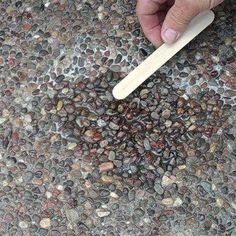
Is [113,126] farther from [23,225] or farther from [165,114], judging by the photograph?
[23,225]

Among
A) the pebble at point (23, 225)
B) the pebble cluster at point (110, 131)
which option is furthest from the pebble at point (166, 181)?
the pebble at point (23, 225)

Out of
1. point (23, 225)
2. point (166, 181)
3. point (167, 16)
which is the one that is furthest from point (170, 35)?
point (23, 225)

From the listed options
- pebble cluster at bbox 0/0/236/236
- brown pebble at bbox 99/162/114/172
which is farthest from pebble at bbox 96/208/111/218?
brown pebble at bbox 99/162/114/172

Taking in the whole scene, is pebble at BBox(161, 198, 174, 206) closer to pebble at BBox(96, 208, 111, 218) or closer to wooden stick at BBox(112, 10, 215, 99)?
pebble at BBox(96, 208, 111, 218)

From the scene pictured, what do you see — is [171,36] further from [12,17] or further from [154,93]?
[12,17]

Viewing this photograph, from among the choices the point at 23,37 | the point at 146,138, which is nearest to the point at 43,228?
the point at 146,138

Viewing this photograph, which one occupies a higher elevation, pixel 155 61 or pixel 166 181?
pixel 155 61
